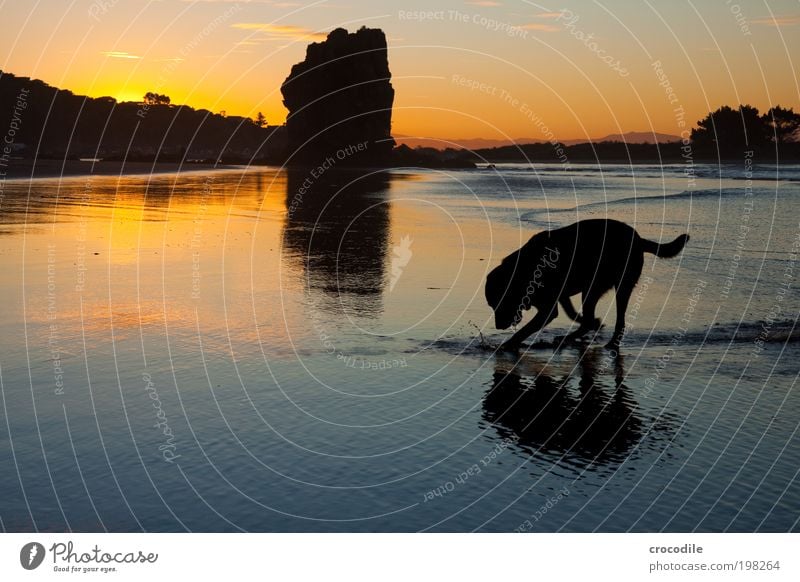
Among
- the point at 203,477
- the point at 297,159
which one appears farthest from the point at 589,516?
the point at 297,159

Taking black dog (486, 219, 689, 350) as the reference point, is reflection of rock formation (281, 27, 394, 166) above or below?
above

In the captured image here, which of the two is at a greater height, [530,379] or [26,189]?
[26,189]

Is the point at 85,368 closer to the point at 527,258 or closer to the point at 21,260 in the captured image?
the point at 527,258

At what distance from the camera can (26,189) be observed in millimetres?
47719

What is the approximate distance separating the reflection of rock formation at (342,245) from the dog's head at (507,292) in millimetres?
3035

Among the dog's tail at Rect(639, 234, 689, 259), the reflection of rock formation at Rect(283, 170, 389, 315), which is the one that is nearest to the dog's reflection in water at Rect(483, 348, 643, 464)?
the dog's tail at Rect(639, 234, 689, 259)

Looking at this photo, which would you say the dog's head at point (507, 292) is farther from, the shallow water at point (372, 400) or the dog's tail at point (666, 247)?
the dog's tail at point (666, 247)

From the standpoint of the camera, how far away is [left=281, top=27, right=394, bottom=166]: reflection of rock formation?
156875 mm

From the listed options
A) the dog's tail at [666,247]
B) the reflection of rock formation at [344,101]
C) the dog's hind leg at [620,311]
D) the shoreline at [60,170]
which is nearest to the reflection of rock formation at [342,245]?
the dog's hind leg at [620,311]

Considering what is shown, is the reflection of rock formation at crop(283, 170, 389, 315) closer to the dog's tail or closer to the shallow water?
the shallow water

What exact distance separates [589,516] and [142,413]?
17.5 ft

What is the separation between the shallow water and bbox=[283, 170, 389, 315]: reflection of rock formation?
193 millimetres

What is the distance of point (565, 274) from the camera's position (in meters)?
14.2

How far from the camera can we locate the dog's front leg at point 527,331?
1400 centimetres
